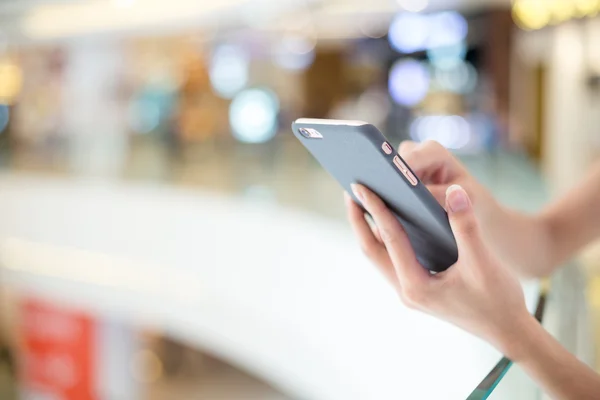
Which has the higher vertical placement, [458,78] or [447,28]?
[447,28]

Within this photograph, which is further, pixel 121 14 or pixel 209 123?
pixel 209 123

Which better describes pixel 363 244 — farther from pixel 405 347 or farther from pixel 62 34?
pixel 62 34

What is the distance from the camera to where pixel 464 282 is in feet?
3.32

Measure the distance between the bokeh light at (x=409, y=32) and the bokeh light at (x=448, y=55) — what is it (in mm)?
285

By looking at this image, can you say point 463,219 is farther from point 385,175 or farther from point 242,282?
point 242,282

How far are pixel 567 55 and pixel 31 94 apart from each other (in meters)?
8.85

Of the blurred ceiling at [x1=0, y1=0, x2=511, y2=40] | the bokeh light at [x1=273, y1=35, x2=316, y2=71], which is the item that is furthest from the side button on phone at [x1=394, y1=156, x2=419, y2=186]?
the bokeh light at [x1=273, y1=35, x2=316, y2=71]

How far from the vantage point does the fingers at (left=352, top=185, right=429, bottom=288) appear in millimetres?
1060

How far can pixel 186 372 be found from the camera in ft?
52.3

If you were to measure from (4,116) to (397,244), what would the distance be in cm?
1343

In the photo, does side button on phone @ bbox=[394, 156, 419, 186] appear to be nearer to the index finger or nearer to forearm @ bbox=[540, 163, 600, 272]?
the index finger

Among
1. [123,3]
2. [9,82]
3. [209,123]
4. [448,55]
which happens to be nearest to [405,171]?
[123,3]

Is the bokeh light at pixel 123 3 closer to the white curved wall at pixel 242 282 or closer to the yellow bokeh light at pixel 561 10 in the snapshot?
the white curved wall at pixel 242 282

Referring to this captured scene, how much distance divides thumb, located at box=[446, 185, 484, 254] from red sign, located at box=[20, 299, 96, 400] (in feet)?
32.0
